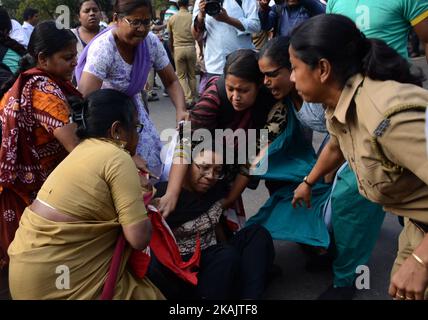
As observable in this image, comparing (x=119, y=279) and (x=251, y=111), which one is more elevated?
(x=251, y=111)

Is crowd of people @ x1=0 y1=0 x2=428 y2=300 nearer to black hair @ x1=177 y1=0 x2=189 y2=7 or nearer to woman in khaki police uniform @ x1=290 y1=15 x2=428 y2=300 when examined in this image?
woman in khaki police uniform @ x1=290 y1=15 x2=428 y2=300

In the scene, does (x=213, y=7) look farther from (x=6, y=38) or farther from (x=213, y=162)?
(x=213, y=162)

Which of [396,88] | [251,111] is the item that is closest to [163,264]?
[251,111]

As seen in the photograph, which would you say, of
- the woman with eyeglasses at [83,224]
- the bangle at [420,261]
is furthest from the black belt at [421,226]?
the woman with eyeglasses at [83,224]

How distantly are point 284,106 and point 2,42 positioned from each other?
196 cm

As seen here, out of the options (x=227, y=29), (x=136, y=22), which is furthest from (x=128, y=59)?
(x=227, y=29)

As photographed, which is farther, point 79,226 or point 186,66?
point 186,66

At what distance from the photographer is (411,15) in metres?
2.42

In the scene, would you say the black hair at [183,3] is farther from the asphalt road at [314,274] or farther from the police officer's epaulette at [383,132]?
the police officer's epaulette at [383,132]

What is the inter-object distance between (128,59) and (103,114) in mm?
860

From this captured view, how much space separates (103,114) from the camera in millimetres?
1811

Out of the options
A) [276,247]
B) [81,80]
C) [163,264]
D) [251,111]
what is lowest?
[276,247]
